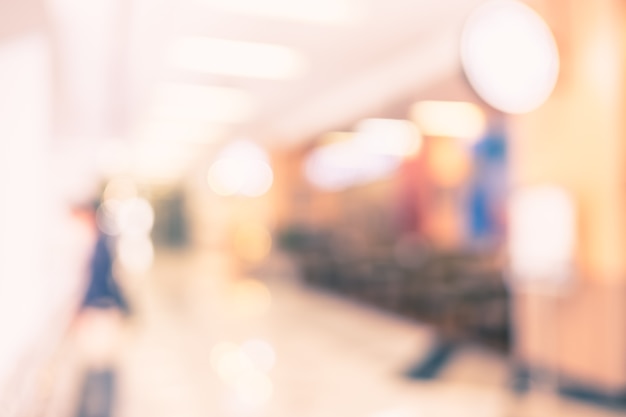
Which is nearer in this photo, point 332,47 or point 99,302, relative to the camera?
point 332,47

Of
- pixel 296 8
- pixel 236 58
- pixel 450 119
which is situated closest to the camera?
pixel 296 8

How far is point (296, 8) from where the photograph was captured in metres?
4.86

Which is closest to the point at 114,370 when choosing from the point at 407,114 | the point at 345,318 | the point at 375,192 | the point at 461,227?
the point at 345,318

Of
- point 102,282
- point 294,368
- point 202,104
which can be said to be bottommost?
point 294,368

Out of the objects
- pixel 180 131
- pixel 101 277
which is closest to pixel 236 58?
pixel 101 277

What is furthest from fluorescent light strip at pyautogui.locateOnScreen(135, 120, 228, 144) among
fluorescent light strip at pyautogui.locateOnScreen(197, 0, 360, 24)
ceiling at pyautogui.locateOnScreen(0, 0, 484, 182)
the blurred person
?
fluorescent light strip at pyautogui.locateOnScreen(197, 0, 360, 24)

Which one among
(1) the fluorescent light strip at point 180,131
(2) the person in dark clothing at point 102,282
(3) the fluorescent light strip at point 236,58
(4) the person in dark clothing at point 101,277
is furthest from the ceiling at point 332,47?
(2) the person in dark clothing at point 102,282

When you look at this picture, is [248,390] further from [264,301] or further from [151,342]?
[264,301]

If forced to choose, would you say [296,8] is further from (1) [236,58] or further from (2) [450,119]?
(2) [450,119]

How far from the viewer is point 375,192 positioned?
13109 mm

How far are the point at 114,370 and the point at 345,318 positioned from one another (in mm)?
3593

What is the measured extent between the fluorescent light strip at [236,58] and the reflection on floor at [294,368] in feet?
9.77

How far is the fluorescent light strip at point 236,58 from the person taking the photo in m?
5.81

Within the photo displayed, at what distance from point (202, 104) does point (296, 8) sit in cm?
402
